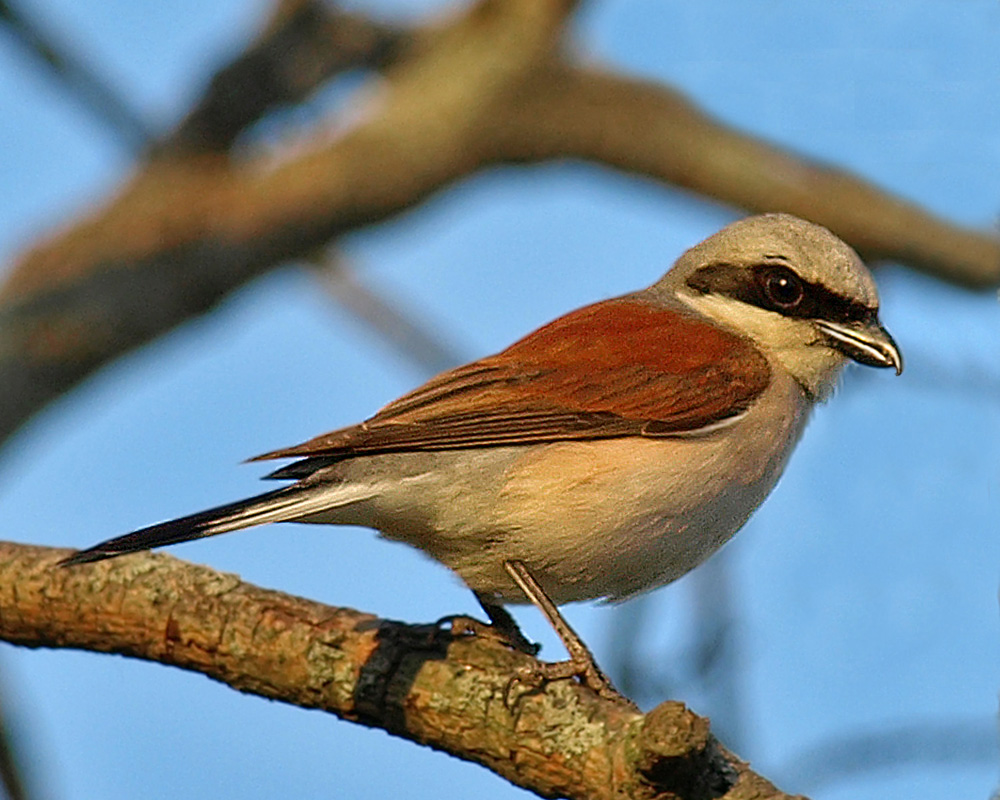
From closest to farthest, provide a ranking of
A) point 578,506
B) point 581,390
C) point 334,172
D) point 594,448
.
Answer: point 578,506, point 594,448, point 581,390, point 334,172

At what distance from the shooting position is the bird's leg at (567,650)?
3.71 metres

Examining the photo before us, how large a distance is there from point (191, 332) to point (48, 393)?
98 cm

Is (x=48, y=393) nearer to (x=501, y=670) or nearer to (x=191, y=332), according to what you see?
(x=191, y=332)

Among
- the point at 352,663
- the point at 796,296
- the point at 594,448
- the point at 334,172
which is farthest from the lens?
the point at 334,172

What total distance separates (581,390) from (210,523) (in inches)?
50.5

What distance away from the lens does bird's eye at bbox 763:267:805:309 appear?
455 cm

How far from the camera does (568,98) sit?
871cm

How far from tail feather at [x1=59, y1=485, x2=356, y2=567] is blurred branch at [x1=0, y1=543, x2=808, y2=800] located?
409 mm

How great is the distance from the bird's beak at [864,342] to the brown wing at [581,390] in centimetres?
25

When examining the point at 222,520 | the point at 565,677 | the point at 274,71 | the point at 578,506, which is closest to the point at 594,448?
the point at 578,506

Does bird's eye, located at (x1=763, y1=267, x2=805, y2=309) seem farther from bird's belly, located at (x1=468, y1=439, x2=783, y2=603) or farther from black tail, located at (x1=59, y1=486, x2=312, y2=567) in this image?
black tail, located at (x1=59, y1=486, x2=312, y2=567)

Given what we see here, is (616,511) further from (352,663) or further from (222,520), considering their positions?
(222,520)

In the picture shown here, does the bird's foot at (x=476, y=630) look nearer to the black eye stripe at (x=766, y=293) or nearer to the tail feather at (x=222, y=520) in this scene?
the tail feather at (x=222, y=520)

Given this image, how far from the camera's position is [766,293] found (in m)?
4.66
